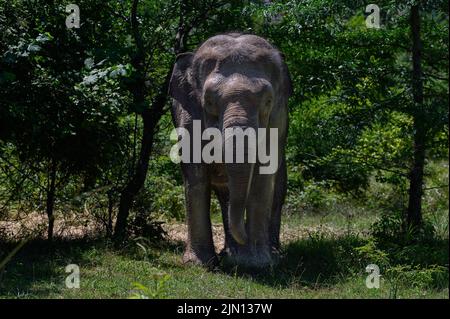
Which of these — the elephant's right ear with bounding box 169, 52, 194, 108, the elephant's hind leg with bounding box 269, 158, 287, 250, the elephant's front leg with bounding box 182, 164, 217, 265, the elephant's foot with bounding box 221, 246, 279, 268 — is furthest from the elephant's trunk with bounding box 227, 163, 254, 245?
the elephant's hind leg with bounding box 269, 158, 287, 250

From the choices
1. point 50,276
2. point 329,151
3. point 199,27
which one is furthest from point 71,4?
point 329,151

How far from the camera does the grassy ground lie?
828 cm

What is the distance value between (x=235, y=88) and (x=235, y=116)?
1.08ft

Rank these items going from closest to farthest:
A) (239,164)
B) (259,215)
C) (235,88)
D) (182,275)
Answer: (239,164) < (235,88) < (182,275) < (259,215)

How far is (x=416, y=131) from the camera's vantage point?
1084cm

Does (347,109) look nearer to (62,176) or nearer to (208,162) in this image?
(208,162)

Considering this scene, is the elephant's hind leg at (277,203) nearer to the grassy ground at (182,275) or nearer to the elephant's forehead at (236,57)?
the grassy ground at (182,275)

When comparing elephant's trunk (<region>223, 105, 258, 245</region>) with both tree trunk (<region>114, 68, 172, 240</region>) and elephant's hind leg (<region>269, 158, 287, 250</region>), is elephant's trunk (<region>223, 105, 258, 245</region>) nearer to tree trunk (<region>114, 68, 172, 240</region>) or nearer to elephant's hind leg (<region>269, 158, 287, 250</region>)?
elephant's hind leg (<region>269, 158, 287, 250</region>)

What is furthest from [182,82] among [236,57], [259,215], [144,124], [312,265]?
[312,265]

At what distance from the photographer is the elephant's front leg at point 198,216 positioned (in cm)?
1008

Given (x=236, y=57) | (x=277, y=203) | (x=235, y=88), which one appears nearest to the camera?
(x=235, y=88)

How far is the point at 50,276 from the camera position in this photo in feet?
29.6

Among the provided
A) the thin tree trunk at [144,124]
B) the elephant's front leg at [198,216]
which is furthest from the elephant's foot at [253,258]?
the thin tree trunk at [144,124]

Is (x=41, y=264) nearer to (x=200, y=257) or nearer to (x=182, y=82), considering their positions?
(x=200, y=257)
